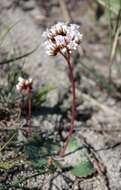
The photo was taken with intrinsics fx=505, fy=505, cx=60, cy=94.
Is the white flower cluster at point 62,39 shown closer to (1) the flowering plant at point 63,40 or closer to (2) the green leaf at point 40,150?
(1) the flowering plant at point 63,40

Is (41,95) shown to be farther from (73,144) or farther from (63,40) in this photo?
(63,40)

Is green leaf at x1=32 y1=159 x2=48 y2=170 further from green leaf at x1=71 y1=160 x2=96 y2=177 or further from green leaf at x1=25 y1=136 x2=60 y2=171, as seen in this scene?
green leaf at x1=71 y1=160 x2=96 y2=177

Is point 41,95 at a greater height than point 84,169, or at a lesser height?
greater

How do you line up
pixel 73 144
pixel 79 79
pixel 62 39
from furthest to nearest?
pixel 79 79 < pixel 73 144 < pixel 62 39

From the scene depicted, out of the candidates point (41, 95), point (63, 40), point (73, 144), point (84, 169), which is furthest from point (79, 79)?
point (63, 40)

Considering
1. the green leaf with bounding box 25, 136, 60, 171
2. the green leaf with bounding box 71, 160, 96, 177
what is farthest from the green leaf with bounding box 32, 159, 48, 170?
the green leaf with bounding box 71, 160, 96, 177

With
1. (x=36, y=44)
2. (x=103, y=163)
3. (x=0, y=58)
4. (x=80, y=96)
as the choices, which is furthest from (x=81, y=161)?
(x=36, y=44)

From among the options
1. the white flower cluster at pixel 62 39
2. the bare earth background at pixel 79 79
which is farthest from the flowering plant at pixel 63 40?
the bare earth background at pixel 79 79

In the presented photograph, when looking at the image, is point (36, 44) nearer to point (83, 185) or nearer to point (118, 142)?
point (118, 142)
